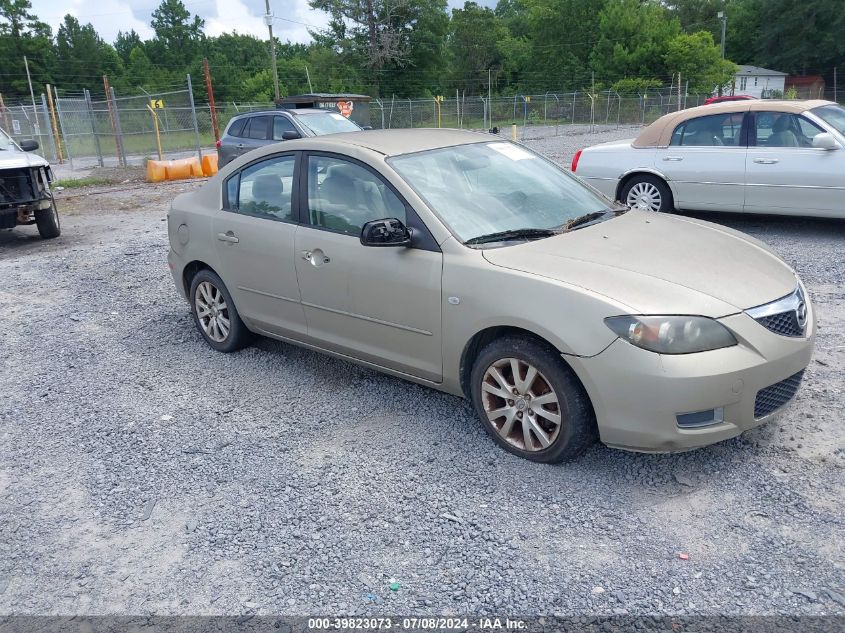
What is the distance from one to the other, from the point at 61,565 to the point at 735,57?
303 ft

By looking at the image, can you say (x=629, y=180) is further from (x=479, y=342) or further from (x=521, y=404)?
(x=521, y=404)

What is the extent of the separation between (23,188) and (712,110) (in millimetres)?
9323

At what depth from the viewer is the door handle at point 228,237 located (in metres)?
5.14

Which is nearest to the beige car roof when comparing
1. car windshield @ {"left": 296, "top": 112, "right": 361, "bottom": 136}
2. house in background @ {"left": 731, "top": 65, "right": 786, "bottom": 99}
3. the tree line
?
car windshield @ {"left": 296, "top": 112, "right": 361, "bottom": 136}

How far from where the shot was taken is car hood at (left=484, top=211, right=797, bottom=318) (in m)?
3.39

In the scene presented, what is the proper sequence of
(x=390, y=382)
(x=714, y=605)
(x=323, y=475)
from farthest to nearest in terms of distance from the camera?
(x=390, y=382), (x=323, y=475), (x=714, y=605)

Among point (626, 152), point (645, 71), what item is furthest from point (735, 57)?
point (626, 152)

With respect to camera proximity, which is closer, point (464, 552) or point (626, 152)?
point (464, 552)

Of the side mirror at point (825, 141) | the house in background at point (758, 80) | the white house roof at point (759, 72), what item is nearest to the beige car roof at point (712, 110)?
the side mirror at point (825, 141)

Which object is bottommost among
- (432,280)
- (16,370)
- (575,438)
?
(16,370)

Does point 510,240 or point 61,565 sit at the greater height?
point 510,240

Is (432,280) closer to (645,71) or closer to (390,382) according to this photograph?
(390,382)

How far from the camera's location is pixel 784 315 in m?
3.56

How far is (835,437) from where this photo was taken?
152 inches
